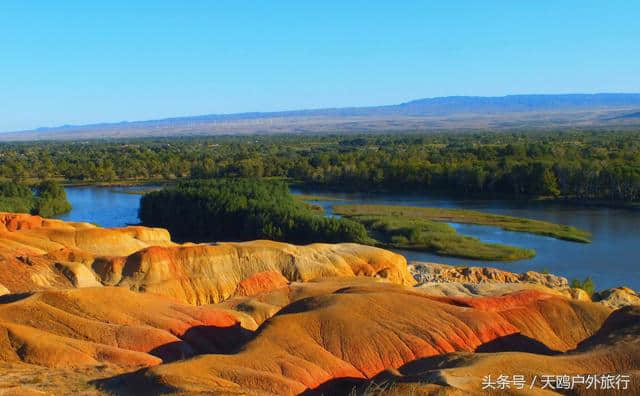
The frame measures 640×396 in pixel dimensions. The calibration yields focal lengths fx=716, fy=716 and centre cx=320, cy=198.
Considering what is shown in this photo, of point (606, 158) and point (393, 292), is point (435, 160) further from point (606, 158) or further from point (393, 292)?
point (393, 292)

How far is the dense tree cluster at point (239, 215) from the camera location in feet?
177

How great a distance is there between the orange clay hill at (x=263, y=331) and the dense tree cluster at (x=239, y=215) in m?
17.5

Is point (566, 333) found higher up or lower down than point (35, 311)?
lower down

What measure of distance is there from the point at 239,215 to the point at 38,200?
24.9 meters

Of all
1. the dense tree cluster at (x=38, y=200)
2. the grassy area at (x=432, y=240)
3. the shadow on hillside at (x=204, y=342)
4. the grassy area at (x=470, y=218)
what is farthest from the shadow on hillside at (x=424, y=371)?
the dense tree cluster at (x=38, y=200)

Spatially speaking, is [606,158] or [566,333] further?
[606,158]

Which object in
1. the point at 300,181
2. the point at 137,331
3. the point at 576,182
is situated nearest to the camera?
the point at 137,331

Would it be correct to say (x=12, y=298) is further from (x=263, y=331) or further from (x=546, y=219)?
(x=546, y=219)

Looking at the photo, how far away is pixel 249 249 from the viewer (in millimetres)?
36594

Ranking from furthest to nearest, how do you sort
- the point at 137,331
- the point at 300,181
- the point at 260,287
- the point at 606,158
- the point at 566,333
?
the point at 300,181, the point at 606,158, the point at 260,287, the point at 566,333, the point at 137,331

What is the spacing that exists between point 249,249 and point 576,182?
50529 millimetres

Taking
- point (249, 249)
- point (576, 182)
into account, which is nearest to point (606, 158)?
point (576, 182)

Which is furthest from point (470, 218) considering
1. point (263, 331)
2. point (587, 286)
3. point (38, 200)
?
point (263, 331)

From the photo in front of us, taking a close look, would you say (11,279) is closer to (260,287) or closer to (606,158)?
(260,287)
